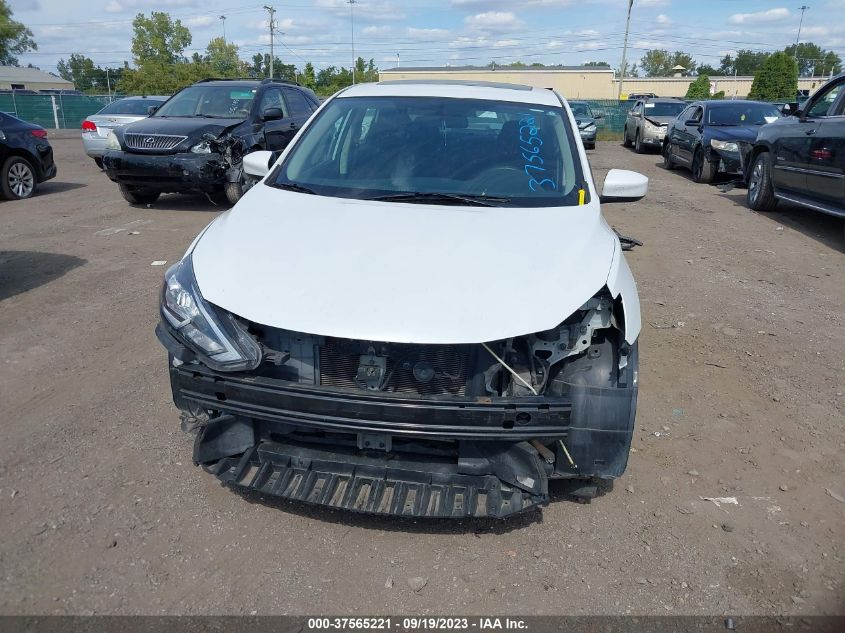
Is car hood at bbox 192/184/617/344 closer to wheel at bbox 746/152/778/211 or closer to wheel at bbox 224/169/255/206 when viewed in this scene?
wheel at bbox 224/169/255/206

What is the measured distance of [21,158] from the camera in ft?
35.6

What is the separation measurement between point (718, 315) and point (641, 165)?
13.2 meters

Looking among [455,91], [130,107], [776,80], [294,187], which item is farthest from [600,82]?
[294,187]

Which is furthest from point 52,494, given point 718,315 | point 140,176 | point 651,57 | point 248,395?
point 651,57

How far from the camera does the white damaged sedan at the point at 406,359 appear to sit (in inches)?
99.9

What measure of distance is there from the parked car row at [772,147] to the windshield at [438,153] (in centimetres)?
551

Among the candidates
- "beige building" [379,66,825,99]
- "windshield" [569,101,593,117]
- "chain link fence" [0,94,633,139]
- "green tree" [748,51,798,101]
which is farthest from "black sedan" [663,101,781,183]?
"beige building" [379,66,825,99]

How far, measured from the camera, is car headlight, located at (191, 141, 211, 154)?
923 cm

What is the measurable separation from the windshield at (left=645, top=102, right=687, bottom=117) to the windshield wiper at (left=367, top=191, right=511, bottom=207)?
19299 millimetres

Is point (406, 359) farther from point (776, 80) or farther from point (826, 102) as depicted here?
point (776, 80)

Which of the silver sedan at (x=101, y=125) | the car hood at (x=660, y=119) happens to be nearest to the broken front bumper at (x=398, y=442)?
the silver sedan at (x=101, y=125)

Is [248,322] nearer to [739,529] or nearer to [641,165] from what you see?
[739,529]

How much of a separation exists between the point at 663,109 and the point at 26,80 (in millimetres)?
80140

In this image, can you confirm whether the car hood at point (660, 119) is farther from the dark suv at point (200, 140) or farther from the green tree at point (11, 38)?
the green tree at point (11, 38)
